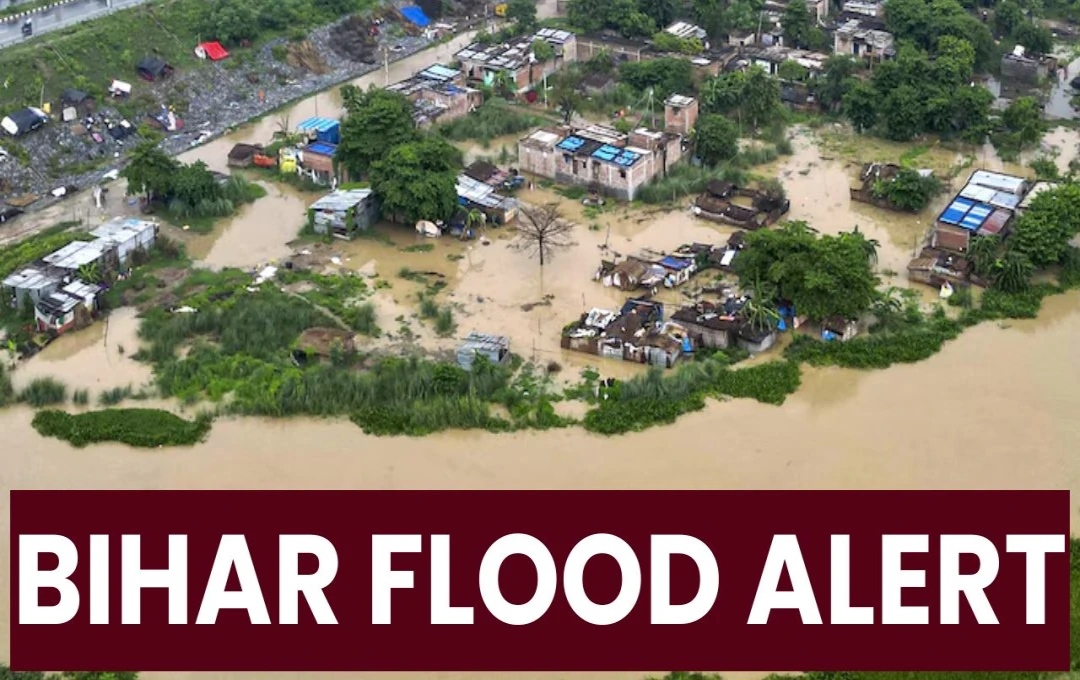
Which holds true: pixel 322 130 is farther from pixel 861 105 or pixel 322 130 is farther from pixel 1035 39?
pixel 1035 39

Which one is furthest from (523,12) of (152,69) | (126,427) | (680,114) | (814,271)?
(126,427)

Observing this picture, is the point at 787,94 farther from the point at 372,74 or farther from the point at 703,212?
the point at 372,74

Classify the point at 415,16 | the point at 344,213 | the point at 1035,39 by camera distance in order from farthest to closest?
the point at 415,16 → the point at 1035,39 → the point at 344,213

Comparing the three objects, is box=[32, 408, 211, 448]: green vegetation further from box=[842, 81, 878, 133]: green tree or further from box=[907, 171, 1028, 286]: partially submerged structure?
box=[842, 81, 878, 133]: green tree

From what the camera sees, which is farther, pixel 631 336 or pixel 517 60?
pixel 517 60

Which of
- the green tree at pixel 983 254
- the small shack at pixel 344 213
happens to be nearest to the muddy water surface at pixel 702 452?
the green tree at pixel 983 254

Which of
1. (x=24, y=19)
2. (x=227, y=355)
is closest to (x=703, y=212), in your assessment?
(x=227, y=355)

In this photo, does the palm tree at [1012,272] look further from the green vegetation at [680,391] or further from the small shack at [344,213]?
the small shack at [344,213]
